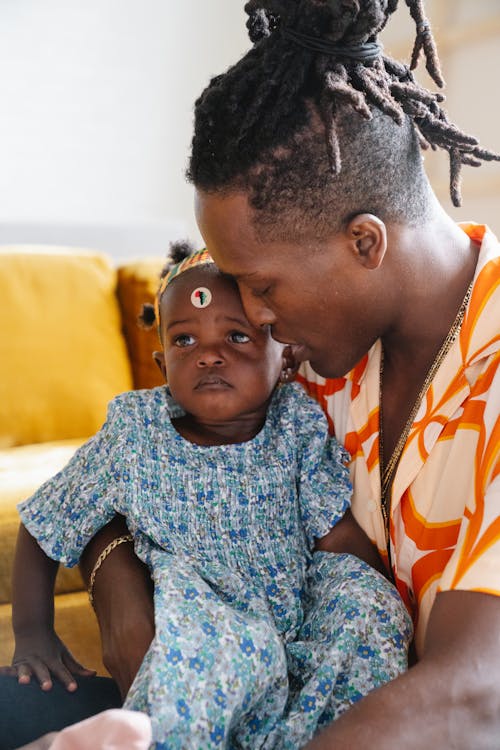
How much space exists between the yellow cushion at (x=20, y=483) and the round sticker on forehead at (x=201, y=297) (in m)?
0.39

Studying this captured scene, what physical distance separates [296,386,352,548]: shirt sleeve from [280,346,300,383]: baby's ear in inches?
2.9

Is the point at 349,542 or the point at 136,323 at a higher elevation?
the point at 136,323

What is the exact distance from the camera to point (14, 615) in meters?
1.05

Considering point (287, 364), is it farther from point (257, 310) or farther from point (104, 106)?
point (104, 106)

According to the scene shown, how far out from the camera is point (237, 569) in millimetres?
1051

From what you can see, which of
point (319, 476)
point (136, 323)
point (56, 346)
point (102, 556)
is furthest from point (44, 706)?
point (136, 323)

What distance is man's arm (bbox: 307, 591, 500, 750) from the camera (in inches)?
27.2

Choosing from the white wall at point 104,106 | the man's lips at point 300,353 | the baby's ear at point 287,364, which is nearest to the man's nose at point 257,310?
the man's lips at point 300,353

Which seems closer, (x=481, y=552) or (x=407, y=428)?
(x=481, y=552)

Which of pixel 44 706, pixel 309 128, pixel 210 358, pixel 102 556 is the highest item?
pixel 309 128

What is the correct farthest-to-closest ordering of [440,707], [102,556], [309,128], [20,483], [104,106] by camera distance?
[104,106] → [20,483] → [102,556] → [309,128] → [440,707]

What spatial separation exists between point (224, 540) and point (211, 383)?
219 mm

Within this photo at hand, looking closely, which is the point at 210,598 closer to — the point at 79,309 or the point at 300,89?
the point at 300,89

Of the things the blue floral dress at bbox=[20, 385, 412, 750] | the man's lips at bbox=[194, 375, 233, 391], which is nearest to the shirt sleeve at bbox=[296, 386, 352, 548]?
the blue floral dress at bbox=[20, 385, 412, 750]
